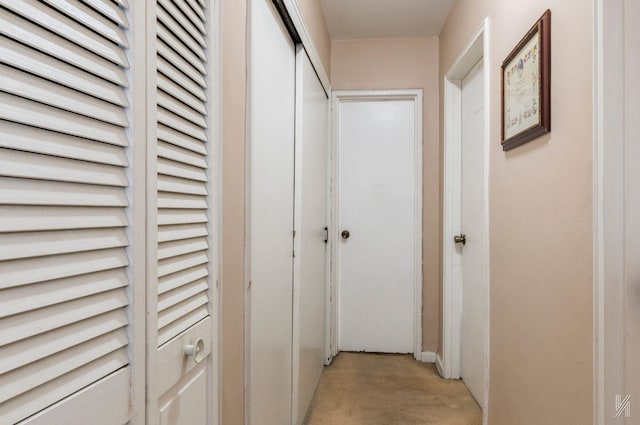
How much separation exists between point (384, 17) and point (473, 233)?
5.34 ft

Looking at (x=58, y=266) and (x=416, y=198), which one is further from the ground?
(x=416, y=198)

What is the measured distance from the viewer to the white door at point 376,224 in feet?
10.1

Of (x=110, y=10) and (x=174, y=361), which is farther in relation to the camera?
(x=174, y=361)

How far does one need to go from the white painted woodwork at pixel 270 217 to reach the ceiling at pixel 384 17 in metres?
0.97

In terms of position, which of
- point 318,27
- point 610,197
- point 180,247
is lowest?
point 180,247

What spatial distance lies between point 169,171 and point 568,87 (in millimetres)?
1116

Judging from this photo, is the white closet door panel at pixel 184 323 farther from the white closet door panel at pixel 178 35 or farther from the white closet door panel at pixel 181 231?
the white closet door panel at pixel 178 35

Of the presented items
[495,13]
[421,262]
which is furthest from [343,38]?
[421,262]

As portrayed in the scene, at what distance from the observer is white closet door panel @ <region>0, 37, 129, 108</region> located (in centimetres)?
40

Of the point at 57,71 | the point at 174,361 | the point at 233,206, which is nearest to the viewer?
the point at 57,71

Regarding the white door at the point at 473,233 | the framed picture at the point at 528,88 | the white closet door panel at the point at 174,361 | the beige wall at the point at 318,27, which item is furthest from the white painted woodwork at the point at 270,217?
the white door at the point at 473,233

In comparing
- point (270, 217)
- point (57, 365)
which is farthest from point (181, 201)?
point (270, 217)

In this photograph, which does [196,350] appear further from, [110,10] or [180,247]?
[110,10]

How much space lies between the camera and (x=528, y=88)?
1364 mm
